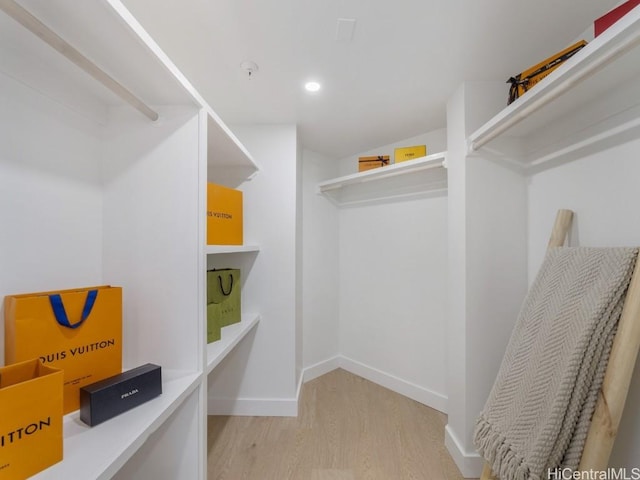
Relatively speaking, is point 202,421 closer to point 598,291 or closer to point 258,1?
point 598,291

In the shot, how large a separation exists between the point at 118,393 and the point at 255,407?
1.52 metres

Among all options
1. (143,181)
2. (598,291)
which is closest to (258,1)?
(143,181)

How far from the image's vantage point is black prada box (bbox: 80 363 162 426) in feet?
2.49

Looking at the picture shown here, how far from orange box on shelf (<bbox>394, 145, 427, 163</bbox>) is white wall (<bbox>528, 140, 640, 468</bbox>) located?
32.2 inches

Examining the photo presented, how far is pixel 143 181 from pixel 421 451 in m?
2.08

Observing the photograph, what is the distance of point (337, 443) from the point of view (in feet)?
5.78

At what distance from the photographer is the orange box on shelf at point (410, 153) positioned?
209 centimetres

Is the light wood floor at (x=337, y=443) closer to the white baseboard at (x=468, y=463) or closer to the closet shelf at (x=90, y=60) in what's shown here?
the white baseboard at (x=468, y=463)

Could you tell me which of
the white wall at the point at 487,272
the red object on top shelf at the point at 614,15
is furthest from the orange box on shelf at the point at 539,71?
the white wall at the point at 487,272

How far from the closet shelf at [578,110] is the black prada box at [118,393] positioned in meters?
1.64

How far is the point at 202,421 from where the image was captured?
1068mm

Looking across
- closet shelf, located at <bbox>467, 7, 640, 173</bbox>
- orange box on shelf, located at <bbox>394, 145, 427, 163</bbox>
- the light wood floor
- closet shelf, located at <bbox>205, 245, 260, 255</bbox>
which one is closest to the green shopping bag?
closet shelf, located at <bbox>205, 245, 260, 255</bbox>

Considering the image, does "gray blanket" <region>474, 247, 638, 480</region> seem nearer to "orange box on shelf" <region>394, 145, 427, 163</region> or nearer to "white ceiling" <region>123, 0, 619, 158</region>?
"white ceiling" <region>123, 0, 619, 158</region>

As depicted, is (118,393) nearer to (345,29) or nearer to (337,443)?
(337,443)
